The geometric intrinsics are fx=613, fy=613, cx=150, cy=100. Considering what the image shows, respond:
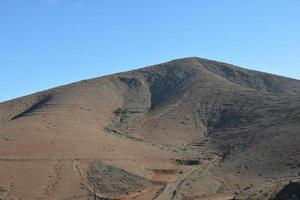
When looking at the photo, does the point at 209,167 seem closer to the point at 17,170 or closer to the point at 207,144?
the point at 207,144

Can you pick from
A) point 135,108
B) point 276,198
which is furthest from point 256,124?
point 276,198

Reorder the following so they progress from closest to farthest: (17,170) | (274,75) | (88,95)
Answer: (17,170), (88,95), (274,75)

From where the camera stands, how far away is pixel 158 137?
8262 cm

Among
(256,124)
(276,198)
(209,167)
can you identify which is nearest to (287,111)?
(256,124)

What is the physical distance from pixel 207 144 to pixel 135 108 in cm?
2284

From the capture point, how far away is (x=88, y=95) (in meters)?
103

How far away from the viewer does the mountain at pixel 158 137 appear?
60.1m

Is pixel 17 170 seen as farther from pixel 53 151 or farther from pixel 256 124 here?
pixel 256 124

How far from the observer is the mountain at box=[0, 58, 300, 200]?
60.1 m

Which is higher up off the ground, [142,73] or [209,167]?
[142,73]

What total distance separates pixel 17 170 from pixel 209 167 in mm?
A: 20751

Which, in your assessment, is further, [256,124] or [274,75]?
[274,75]

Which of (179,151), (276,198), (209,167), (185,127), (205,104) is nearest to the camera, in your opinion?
(276,198)

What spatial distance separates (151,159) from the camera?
71.3m
